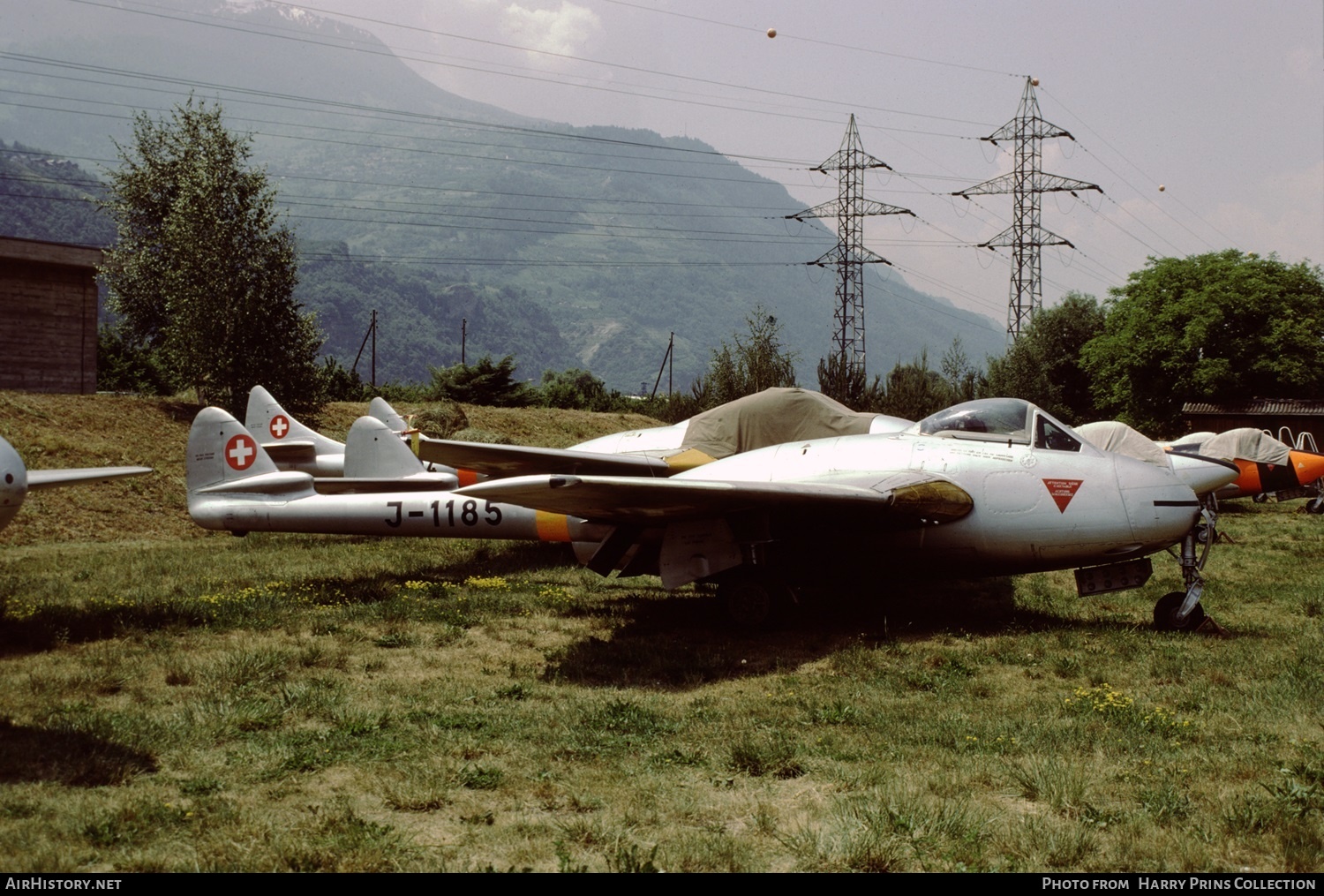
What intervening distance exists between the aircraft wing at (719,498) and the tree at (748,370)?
858 inches

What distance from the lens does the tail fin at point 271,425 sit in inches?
741

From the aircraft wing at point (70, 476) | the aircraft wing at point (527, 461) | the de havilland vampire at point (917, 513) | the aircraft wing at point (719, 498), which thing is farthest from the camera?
the aircraft wing at point (527, 461)

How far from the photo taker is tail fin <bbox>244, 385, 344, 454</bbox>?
61.8 ft

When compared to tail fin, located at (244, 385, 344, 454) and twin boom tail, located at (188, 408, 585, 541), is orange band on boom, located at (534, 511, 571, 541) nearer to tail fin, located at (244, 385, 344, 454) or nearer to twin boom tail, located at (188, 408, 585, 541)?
twin boom tail, located at (188, 408, 585, 541)

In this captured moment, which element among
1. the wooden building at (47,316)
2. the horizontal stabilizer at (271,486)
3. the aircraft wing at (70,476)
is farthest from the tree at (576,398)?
the aircraft wing at (70,476)

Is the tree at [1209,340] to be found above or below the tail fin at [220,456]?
above

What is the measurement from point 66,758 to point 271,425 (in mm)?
13982

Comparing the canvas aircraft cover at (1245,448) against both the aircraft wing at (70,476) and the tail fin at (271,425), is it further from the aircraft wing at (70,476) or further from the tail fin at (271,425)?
the aircraft wing at (70,476)

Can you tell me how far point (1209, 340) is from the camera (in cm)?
4531

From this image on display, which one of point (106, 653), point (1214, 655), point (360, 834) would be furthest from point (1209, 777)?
point (106, 653)

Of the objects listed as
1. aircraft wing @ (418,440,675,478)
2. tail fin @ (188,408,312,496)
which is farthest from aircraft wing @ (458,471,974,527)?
tail fin @ (188,408,312,496)

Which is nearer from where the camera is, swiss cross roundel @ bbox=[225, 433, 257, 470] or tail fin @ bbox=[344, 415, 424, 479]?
swiss cross roundel @ bbox=[225, 433, 257, 470]

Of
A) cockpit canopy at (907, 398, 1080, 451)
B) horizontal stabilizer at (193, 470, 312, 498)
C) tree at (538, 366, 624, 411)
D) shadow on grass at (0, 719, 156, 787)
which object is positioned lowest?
shadow on grass at (0, 719, 156, 787)

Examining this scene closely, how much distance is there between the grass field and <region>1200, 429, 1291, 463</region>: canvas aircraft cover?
9780mm
